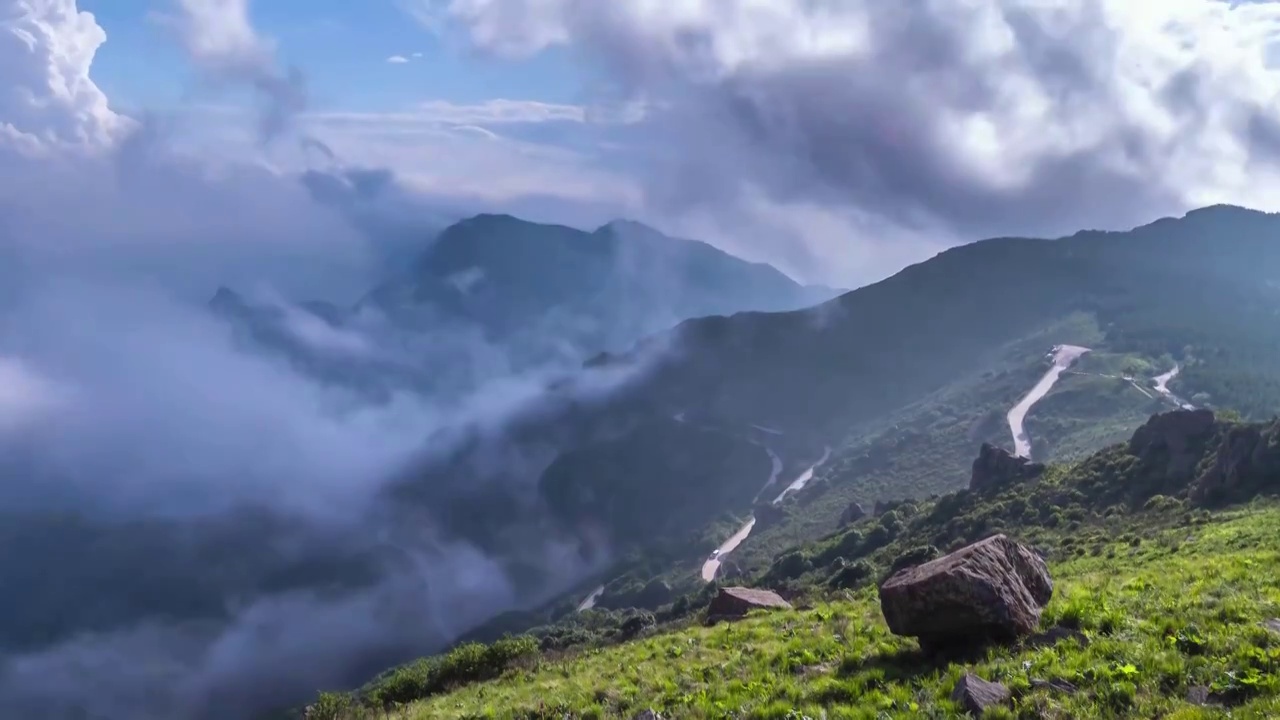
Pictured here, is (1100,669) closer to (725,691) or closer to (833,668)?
(833,668)

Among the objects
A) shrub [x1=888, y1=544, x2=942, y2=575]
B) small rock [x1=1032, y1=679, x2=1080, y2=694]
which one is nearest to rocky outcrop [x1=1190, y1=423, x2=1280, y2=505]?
shrub [x1=888, y1=544, x2=942, y2=575]

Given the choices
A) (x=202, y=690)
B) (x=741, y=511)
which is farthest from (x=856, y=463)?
(x=202, y=690)

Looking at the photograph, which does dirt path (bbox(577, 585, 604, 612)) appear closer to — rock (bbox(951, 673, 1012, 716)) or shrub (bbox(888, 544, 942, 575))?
shrub (bbox(888, 544, 942, 575))

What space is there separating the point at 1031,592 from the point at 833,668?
5.28m

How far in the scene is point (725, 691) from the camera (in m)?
17.1

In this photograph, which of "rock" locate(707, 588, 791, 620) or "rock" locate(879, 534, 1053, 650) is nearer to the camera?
"rock" locate(879, 534, 1053, 650)

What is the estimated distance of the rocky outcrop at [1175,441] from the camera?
6376 centimetres

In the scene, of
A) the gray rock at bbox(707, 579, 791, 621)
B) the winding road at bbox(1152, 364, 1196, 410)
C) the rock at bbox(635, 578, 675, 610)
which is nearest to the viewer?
the gray rock at bbox(707, 579, 791, 621)

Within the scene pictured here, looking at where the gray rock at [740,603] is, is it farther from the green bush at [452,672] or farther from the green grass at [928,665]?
the green bush at [452,672]

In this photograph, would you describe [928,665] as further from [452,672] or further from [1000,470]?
[1000,470]

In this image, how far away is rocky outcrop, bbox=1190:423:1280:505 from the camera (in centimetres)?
5109

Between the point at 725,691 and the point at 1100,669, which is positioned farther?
the point at 725,691

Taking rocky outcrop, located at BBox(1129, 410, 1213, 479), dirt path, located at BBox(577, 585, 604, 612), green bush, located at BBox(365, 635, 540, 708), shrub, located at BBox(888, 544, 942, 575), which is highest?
green bush, located at BBox(365, 635, 540, 708)

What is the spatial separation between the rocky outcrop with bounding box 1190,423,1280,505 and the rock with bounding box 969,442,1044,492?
948 inches
